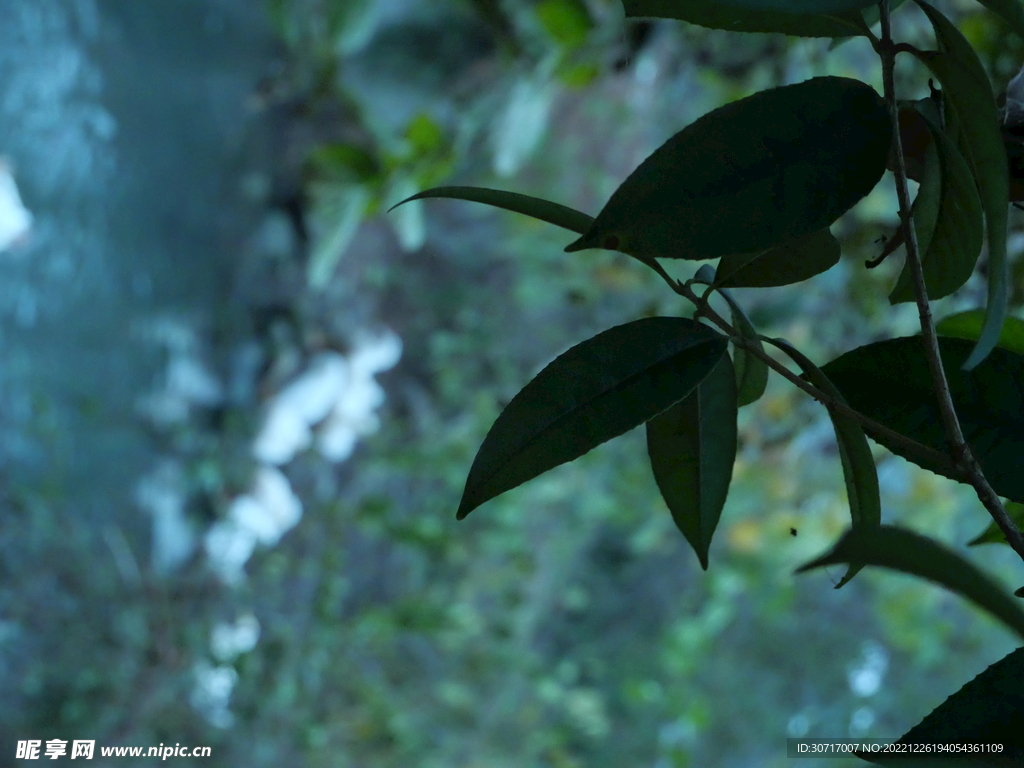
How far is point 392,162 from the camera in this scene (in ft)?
3.28

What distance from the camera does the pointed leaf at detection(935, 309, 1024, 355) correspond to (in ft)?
0.85

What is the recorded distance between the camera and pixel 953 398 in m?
0.24

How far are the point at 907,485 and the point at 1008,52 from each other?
2.92 feet

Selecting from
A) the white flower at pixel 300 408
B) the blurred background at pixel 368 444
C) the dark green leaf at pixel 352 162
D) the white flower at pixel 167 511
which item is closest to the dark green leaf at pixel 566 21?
the blurred background at pixel 368 444

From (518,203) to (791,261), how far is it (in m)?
0.08

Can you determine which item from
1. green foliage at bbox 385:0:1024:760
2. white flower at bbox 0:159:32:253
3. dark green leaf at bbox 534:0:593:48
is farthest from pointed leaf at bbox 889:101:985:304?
white flower at bbox 0:159:32:253

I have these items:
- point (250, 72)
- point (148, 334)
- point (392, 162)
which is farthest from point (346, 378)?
point (392, 162)

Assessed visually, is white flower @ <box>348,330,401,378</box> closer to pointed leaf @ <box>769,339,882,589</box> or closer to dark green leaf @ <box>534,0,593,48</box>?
dark green leaf @ <box>534,0,593,48</box>

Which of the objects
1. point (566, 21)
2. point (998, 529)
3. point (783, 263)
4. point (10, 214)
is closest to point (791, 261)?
point (783, 263)

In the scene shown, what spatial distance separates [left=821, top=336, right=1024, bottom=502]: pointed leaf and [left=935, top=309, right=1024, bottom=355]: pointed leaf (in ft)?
→ 0.04

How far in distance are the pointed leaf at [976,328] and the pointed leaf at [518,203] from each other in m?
0.11

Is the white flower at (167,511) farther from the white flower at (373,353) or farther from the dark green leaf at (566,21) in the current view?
the dark green leaf at (566,21)

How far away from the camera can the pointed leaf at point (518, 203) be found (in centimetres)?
22

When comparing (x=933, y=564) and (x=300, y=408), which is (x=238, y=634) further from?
(x=933, y=564)
